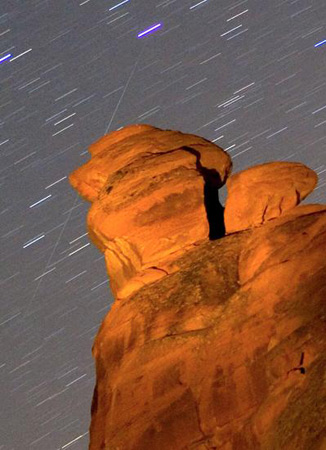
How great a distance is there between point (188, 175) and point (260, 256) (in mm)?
5645

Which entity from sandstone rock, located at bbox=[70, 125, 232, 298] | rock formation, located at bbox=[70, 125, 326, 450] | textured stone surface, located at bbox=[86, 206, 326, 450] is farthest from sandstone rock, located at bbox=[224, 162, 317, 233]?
textured stone surface, located at bbox=[86, 206, 326, 450]

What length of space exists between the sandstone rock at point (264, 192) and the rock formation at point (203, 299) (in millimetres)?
37

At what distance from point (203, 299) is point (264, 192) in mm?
4661

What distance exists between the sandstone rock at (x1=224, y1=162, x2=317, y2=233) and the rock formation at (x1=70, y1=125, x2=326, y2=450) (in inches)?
1.5

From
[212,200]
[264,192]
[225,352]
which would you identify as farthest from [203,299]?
[212,200]

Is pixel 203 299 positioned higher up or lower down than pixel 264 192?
lower down

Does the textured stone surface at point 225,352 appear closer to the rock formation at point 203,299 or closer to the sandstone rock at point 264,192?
the rock formation at point 203,299

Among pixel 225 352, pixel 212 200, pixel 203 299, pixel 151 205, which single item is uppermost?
pixel 151 205

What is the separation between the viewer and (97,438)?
18.1 metres

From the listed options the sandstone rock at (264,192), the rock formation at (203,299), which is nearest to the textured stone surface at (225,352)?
the rock formation at (203,299)

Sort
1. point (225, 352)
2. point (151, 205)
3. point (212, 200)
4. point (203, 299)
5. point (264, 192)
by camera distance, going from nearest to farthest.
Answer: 1. point (225, 352)
2. point (203, 299)
3. point (264, 192)
4. point (151, 205)
5. point (212, 200)

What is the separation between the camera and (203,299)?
18.2m

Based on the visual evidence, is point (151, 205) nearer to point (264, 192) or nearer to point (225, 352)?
point (264, 192)

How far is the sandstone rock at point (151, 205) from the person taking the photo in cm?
2175
